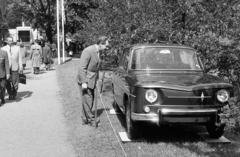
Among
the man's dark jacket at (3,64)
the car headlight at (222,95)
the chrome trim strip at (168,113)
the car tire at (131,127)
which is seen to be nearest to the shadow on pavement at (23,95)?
the man's dark jacket at (3,64)

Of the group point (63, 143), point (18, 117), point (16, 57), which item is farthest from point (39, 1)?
point (63, 143)

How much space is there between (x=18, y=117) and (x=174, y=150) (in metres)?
4.51

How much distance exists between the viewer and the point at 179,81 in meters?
6.43

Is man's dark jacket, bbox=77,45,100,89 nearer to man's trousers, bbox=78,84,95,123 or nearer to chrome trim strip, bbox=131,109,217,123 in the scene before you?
man's trousers, bbox=78,84,95,123

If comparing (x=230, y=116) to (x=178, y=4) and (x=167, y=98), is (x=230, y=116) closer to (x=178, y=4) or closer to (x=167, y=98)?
(x=167, y=98)

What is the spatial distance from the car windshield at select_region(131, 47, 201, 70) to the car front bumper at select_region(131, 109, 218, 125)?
145 cm

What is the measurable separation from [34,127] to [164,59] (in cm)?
317

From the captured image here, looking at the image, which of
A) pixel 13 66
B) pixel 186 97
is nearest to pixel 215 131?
pixel 186 97

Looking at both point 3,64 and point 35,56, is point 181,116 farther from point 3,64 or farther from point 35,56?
point 35,56

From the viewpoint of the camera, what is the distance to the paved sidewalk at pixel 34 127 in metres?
6.37

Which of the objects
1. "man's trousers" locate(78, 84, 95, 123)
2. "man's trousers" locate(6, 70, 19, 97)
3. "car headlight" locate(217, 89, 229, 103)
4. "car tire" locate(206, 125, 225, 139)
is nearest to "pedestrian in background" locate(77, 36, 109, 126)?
"man's trousers" locate(78, 84, 95, 123)

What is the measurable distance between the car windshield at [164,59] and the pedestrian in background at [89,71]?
80 cm

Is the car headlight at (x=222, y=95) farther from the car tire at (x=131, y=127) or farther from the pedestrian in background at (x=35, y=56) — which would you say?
the pedestrian in background at (x=35, y=56)

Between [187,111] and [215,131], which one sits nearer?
[187,111]
